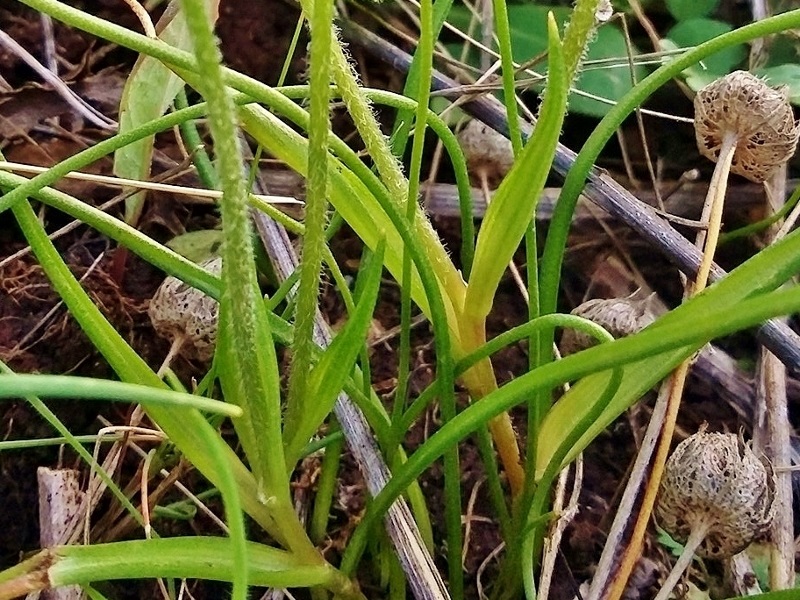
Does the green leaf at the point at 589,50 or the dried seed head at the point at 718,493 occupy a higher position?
the green leaf at the point at 589,50

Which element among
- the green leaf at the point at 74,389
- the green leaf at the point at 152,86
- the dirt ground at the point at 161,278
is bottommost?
the dirt ground at the point at 161,278

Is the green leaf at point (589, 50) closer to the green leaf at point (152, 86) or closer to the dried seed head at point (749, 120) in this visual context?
the dried seed head at point (749, 120)

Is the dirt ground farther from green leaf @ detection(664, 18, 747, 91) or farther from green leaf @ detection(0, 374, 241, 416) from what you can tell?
green leaf @ detection(0, 374, 241, 416)

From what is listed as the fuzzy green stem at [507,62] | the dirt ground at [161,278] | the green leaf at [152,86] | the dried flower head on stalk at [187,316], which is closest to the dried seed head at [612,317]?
the dirt ground at [161,278]

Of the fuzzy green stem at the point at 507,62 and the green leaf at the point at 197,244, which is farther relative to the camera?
the green leaf at the point at 197,244

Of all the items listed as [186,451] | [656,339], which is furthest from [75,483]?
[656,339]

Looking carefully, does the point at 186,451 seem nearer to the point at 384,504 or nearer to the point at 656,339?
the point at 384,504
